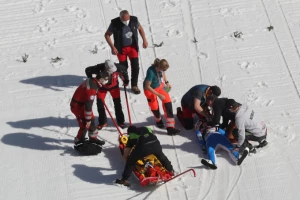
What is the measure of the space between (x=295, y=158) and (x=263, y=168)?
609mm

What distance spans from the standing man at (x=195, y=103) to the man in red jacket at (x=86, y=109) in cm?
155

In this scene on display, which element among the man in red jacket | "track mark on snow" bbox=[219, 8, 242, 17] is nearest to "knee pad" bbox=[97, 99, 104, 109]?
the man in red jacket

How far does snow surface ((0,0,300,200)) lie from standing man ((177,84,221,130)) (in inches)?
11.4

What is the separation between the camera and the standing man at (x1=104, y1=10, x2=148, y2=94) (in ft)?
35.8

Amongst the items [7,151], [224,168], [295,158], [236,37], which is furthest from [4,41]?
[295,158]

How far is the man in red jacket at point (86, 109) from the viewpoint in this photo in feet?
31.8

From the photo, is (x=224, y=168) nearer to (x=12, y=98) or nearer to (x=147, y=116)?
(x=147, y=116)

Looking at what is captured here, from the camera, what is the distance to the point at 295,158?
1015 centimetres

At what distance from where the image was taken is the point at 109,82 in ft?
33.5

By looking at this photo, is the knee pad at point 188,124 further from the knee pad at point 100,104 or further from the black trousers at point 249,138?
A: the knee pad at point 100,104

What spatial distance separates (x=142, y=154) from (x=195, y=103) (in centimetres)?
151

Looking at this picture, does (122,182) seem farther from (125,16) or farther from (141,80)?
(125,16)

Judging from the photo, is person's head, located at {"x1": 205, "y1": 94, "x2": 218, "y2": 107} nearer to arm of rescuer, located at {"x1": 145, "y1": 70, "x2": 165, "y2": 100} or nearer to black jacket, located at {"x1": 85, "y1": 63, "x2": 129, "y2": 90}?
arm of rescuer, located at {"x1": 145, "y1": 70, "x2": 165, "y2": 100}

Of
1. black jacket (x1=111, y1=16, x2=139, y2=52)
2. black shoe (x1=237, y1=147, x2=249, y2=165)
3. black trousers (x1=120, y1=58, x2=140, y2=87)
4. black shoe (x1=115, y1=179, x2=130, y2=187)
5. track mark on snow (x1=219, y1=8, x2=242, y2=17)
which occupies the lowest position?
black shoe (x1=115, y1=179, x2=130, y2=187)
